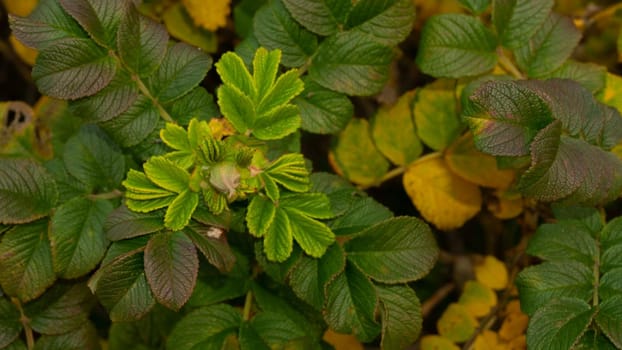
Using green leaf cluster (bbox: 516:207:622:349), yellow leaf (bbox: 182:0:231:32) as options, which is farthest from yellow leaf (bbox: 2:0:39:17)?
green leaf cluster (bbox: 516:207:622:349)

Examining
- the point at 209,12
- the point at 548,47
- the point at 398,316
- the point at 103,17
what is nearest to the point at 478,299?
the point at 398,316

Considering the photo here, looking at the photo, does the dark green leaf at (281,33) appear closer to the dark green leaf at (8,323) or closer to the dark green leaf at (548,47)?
the dark green leaf at (548,47)

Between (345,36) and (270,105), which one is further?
(345,36)

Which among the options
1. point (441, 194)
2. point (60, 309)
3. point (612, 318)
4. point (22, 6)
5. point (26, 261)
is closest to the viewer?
point (612, 318)

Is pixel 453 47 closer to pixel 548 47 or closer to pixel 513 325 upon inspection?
pixel 548 47

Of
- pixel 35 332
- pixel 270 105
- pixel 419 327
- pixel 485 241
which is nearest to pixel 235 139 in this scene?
pixel 270 105

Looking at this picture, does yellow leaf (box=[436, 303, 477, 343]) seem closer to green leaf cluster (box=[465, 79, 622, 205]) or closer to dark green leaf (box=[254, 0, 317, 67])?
green leaf cluster (box=[465, 79, 622, 205])

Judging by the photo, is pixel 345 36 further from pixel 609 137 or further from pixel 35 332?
pixel 35 332
